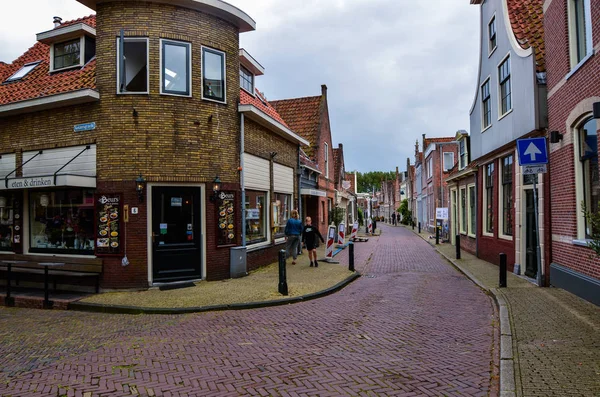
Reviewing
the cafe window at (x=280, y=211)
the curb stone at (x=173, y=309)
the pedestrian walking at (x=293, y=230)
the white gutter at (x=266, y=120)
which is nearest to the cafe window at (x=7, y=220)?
the curb stone at (x=173, y=309)

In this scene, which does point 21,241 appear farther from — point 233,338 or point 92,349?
point 233,338

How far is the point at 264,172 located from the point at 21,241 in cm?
715

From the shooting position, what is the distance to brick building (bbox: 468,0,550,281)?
10922 millimetres

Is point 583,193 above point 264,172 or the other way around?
the other way around

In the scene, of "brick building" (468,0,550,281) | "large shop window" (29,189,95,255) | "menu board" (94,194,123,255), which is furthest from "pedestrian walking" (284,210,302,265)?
"brick building" (468,0,550,281)

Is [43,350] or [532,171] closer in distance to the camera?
[43,350]

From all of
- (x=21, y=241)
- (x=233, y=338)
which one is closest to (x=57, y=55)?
(x=21, y=241)

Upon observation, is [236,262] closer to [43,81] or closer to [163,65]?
[163,65]

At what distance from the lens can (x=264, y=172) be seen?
1434cm

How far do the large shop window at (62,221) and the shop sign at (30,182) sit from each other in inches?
37.4

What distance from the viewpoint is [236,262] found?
1170cm

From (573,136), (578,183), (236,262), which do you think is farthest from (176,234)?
(573,136)

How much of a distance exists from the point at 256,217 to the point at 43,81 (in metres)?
7.17

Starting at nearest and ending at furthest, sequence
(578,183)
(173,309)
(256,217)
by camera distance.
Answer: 1. (173,309)
2. (578,183)
3. (256,217)
